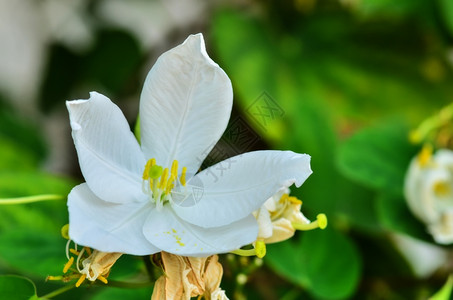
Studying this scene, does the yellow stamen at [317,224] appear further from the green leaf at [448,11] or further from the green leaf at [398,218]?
the green leaf at [448,11]

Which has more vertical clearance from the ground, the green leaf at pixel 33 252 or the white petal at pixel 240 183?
the white petal at pixel 240 183

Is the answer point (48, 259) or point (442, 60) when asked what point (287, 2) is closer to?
point (442, 60)

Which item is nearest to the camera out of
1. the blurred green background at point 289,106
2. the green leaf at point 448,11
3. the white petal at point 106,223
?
the white petal at point 106,223

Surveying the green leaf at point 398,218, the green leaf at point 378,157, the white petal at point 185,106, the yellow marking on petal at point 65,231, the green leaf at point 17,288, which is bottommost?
the green leaf at point 398,218

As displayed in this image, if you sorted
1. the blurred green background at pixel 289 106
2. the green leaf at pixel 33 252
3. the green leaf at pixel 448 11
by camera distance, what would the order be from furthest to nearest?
the green leaf at pixel 448 11, the blurred green background at pixel 289 106, the green leaf at pixel 33 252

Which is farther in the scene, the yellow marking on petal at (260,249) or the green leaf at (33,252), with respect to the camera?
the green leaf at (33,252)

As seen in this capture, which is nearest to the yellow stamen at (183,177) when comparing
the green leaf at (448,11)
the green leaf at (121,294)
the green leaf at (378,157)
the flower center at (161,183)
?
the flower center at (161,183)

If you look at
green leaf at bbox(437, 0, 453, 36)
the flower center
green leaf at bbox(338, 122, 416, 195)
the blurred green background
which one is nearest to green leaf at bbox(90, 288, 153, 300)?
the blurred green background

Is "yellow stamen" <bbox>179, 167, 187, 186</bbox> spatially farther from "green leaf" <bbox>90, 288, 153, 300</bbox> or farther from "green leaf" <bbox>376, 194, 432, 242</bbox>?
"green leaf" <bbox>376, 194, 432, 242</bbox>

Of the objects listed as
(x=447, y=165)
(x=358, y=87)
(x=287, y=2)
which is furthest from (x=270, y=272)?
(x=287, y=2)

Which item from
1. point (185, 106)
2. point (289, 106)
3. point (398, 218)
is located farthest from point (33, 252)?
point (289, 106)
